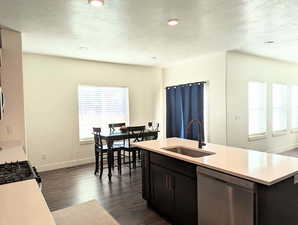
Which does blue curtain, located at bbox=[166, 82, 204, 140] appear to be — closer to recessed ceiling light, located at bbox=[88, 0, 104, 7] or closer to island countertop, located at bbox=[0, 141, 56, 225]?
recessed ceiling light, located at bbox=[88, 0, 104, 7]

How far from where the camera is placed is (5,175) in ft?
5.77

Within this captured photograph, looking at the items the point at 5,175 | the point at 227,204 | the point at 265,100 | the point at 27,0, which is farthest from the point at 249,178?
the point at 265,100

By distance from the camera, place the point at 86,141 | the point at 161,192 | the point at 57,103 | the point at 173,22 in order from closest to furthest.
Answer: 1. the point at 161,192
2. the point at 173,22
3. the point at 57,103
4. the point at 86,141

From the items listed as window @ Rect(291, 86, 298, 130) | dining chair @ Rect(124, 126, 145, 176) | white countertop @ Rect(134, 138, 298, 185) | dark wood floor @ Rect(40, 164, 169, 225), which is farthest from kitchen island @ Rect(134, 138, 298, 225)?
window @ Rect(291, 86, 298, 130)

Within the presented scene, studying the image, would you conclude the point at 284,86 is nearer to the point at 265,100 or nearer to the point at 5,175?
the point at 265,100

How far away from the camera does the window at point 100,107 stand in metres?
5.32

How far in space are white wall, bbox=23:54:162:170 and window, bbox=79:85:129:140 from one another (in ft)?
0.57

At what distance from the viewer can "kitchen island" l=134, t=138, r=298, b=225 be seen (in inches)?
63.5

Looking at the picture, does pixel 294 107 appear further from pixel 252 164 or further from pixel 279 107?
pixel 252 164

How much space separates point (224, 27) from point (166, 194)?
8.69 feet

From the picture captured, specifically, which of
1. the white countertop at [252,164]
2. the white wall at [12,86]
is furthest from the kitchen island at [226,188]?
the white wall at [12,86]

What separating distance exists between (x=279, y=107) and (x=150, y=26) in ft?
17.5

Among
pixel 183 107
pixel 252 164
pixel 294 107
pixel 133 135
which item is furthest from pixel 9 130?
pixel 294 107

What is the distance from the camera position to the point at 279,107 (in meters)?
6.32
